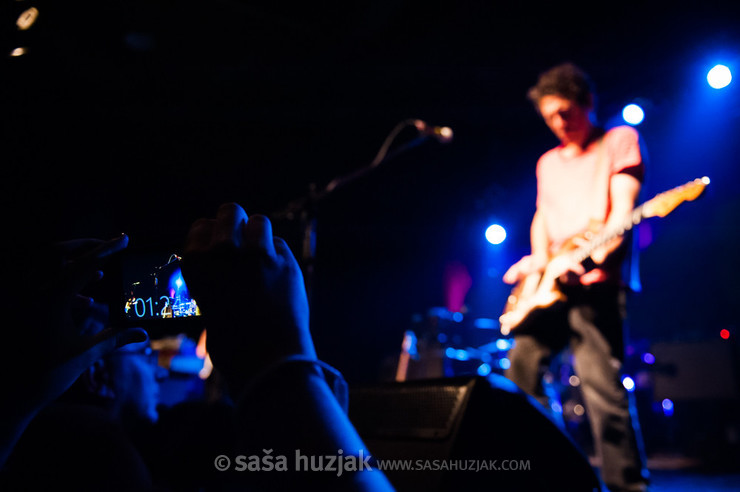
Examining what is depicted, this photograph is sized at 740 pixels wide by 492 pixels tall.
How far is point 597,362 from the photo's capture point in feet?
7.38

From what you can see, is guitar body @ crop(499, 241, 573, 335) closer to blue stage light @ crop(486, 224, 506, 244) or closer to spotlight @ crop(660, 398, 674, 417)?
spotlight @ crop(660, 398, 674, 417)

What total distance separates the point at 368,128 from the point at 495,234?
227 cm

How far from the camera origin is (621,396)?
2.16 metres

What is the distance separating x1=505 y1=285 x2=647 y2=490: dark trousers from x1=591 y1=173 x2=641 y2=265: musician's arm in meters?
0.14

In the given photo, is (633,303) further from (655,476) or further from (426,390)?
(426,390)

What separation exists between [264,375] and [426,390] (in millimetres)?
928

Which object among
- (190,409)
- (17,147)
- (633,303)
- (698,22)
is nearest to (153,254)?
(190,409)

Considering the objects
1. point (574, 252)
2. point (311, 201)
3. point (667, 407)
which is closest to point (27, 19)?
point (311, 201)

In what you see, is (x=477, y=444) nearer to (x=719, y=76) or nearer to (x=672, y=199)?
(x=672, y=199)

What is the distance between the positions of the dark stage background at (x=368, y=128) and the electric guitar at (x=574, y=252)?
1.62 meters

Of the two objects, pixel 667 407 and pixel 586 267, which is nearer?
pixel 586 267

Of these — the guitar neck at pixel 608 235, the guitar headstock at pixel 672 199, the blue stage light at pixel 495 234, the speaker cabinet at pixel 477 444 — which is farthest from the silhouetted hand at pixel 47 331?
the blue stage light at pixel 495 234

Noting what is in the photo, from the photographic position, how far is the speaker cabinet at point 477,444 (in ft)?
3.34

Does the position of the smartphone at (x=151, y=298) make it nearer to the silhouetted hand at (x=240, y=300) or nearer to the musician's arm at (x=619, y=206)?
the silhouetted hand at (x=240, y=300)
